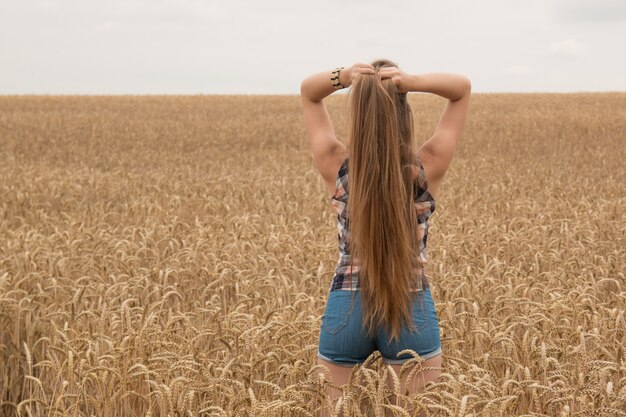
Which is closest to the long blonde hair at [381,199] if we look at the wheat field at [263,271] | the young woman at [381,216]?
the young woman at [381,216]

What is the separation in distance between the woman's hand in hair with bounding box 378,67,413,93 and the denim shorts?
76 cm

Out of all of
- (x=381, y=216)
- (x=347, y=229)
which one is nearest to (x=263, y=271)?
(x=347, y=229)

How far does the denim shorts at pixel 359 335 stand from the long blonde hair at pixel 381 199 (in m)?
0.04

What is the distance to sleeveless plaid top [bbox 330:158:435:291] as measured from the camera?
277 centimetres

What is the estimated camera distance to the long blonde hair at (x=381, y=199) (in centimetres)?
264

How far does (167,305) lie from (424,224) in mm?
3081

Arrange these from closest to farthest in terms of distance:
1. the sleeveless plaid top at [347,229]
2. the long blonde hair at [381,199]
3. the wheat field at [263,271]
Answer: the long blonde hair at [381,199]
the sleeveless plaid top at [347,229]
the wheat field at [263,271]

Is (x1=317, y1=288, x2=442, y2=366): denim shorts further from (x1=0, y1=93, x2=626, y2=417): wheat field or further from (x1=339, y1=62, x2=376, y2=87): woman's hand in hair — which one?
(x1=339, y1=62, x2=376, y2=87): woman's hand in hair

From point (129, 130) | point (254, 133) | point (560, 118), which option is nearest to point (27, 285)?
point (254, 133)

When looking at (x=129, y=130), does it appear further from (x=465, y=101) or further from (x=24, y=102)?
(x=465, y=101)

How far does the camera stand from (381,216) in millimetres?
2670

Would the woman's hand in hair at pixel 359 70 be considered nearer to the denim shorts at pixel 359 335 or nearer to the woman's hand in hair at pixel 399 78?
the woman's hand in hair at pixel 399 78

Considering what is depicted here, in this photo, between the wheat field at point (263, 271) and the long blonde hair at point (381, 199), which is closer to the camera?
the long blonde hair at point (381, 199)

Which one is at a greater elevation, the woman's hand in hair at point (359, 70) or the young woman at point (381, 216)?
the woman's hand in hair at point (359, 70)
